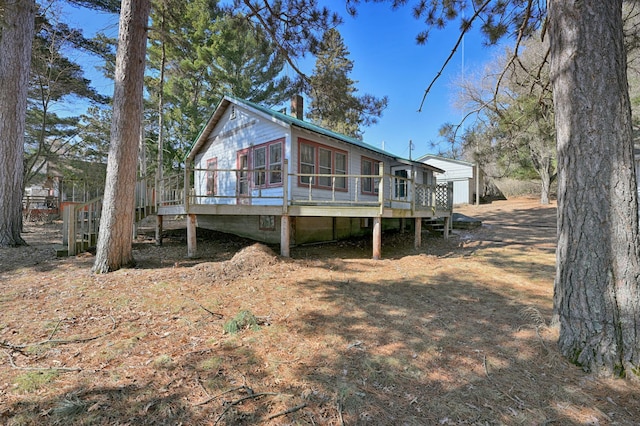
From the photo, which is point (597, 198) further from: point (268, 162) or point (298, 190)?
point (268, 162)

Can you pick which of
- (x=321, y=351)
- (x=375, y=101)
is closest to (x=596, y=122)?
(x=321, y=351)

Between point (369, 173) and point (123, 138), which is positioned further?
point (369, 173)

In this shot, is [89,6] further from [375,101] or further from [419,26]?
[419,26]

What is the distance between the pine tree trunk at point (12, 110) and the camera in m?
8.59

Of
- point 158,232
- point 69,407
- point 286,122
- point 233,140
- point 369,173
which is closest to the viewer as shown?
point 69,407

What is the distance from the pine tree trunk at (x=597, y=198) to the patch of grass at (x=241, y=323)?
12.1 feet

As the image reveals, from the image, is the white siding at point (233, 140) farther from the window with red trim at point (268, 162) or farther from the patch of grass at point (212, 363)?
the patch of grass at point (212, 363)

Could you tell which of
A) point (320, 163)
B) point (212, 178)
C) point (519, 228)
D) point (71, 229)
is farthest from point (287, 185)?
point (519, 228)

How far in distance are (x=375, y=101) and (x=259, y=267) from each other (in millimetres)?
6546

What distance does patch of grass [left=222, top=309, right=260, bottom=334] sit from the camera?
13.3 ft

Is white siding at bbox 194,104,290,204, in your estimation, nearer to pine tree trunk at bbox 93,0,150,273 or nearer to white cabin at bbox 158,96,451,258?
white cabin at bbox 158,96,451,258

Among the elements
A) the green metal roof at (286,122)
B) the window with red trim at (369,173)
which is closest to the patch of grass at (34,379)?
the green metal roof at (286,122)

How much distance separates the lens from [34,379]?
114 inches

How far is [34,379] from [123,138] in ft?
16.8
